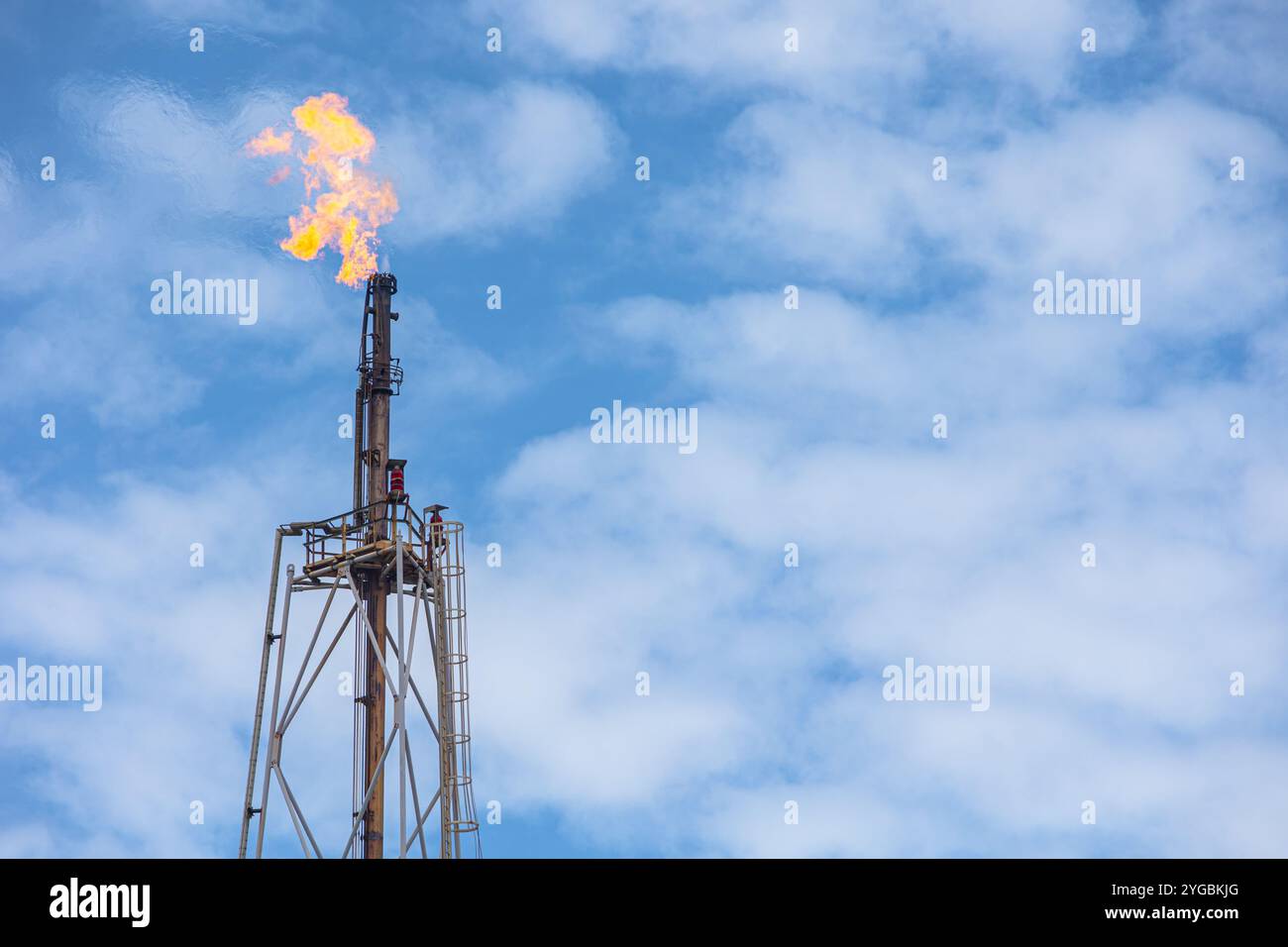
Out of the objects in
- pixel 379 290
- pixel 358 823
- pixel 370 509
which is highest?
pixel 379 290
